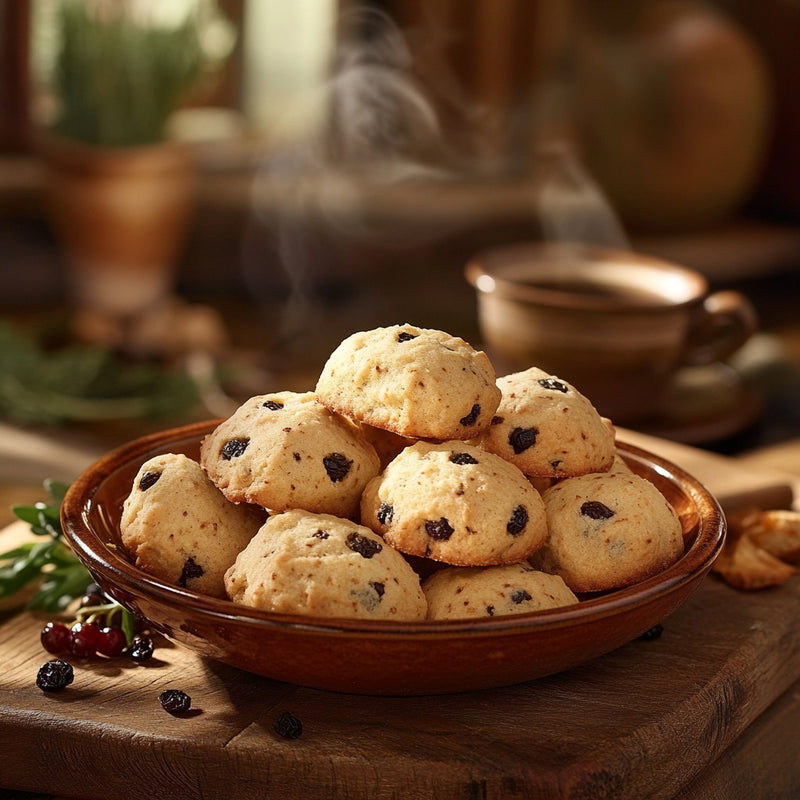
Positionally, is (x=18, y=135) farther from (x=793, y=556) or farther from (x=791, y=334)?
(x=793, y=556)

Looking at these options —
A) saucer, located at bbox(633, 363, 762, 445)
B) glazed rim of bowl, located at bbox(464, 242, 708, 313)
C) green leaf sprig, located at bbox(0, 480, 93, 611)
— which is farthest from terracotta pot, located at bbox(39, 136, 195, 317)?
green leaf sprig, located at bbox(0, 480, 93, 611)

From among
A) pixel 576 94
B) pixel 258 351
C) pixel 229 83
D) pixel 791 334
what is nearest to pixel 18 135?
pixel 229 83

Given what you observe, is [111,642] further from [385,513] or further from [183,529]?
[385,513]

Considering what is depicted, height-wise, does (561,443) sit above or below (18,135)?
above

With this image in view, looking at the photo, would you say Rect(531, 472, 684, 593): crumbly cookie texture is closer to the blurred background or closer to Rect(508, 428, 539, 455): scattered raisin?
Rect(508, 428, 539, 455): scattered raisin

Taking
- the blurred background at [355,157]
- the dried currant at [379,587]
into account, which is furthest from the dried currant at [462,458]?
the blurred background at [355,157]

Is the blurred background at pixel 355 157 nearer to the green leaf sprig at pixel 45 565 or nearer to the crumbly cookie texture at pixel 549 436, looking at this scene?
the green leaf sprig at pixel 45 565
